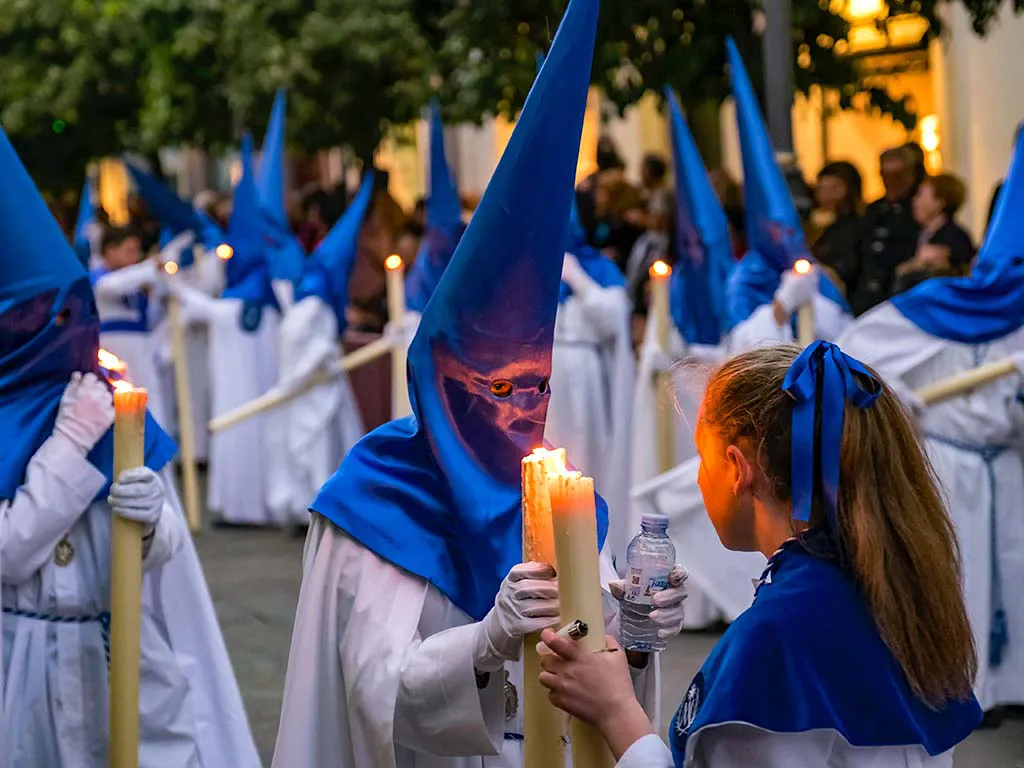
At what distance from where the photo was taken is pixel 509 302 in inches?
131

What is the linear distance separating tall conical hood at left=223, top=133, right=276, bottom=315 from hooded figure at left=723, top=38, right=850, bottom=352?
15.7 feet

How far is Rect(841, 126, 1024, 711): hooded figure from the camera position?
21.5 ft

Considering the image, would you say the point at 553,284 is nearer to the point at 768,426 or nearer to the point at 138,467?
the point at 768,426

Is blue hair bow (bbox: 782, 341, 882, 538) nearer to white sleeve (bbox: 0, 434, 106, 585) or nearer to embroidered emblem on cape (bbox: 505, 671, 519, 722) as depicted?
embroidered emblem on cape (bbox: 505, 671, 519, 722)

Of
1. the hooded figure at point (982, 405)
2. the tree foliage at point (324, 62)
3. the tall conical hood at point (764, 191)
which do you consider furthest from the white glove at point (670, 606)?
the tree foliage at point (324, 62)

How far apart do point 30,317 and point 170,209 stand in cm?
961

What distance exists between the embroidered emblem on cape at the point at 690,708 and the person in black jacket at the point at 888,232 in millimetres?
6528

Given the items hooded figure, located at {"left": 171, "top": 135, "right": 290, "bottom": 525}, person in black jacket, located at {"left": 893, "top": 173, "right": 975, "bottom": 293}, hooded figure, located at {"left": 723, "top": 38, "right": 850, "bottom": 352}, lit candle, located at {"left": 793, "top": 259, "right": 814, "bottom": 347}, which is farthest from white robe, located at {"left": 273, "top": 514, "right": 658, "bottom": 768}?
hooded figure, located at {"left": 171, "top": 135, "right": 290, "bottom": 525}

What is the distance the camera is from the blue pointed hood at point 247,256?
476 inches

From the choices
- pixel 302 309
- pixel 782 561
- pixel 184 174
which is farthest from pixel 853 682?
pixel 184 174

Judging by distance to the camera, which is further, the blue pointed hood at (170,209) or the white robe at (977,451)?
the blue pointed hood at (170,209)

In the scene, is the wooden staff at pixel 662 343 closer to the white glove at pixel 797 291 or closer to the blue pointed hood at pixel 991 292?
the white glove at pixel 797 291

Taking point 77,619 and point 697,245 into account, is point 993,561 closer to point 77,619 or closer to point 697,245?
point 697,245

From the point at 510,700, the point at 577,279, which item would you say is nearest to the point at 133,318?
the point at 577,279
